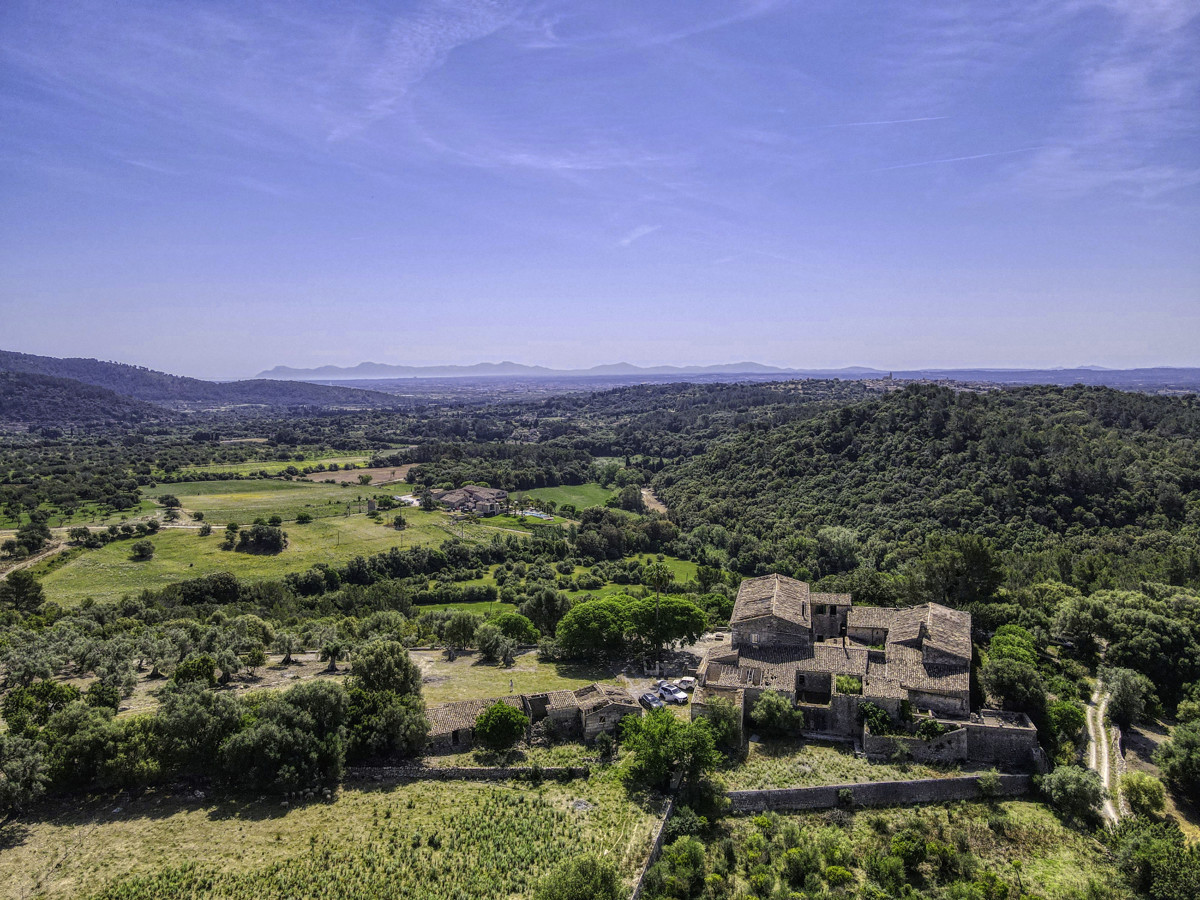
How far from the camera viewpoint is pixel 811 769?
36562mm

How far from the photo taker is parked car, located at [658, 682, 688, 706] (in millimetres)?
44534

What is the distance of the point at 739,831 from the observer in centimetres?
3300

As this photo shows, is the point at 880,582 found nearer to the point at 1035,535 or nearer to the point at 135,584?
the point at 1035,535

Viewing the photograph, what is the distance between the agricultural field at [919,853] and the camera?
29406 mm

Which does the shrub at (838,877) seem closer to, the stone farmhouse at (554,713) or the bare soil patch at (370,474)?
the stone farmhouse at (554,713)

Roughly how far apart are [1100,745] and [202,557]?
105 meters

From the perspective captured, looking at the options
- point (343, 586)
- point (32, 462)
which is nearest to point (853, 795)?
point (343, 586)

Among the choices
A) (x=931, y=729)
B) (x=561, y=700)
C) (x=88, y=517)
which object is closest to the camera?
(x=931, y=729)

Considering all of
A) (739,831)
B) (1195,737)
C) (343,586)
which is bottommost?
(343,586)

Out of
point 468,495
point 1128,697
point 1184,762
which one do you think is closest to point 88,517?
point 468,495

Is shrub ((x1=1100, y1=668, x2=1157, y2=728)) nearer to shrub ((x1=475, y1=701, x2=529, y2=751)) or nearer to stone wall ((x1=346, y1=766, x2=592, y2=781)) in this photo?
stone wall ((x1=346, y1=766, x2=592, y2=781))

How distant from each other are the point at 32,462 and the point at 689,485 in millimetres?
159867

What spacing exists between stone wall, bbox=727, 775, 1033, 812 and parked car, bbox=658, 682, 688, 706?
33.4 feet

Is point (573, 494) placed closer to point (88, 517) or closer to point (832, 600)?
point (88, 517)
